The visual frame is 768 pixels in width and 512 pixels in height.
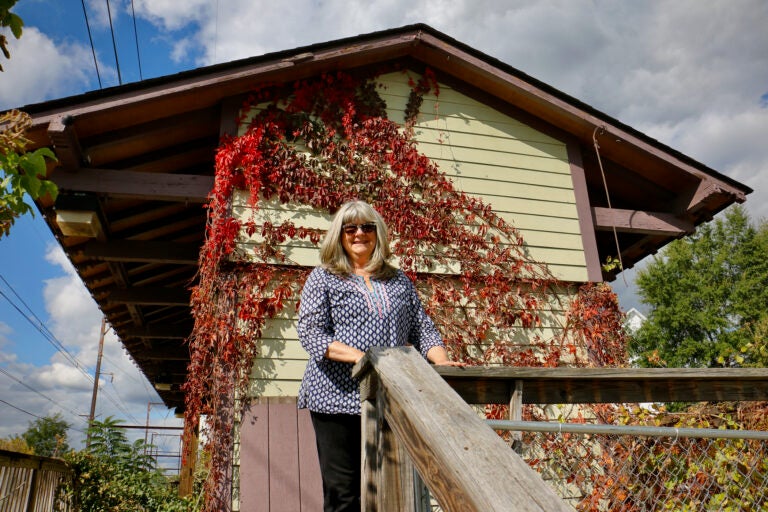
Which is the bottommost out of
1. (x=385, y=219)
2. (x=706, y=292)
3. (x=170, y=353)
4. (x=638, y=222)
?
(x=385, y=219)

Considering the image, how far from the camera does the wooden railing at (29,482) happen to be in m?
4.82

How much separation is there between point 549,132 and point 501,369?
4932 mm

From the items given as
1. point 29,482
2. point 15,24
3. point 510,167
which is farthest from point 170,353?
point 15,24

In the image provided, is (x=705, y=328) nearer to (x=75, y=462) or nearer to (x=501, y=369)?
(x=75, y=462)

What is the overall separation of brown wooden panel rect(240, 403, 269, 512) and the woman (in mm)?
2067

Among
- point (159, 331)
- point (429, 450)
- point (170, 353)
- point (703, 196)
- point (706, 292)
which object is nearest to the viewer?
point (429, 450)

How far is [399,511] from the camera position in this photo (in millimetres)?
1508

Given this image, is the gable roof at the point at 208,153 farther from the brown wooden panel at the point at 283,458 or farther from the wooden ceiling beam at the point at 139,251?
the brown wooden panel at the point at 283,458

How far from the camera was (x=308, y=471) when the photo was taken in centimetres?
429

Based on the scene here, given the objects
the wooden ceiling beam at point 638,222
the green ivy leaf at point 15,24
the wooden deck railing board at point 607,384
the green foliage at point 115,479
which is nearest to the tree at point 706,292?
the wooden ceiling beam at point 638,222

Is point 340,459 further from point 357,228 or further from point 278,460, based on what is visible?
point 278,460

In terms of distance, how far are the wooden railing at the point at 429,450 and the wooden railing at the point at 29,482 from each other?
429 cm

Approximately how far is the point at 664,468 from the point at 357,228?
221cm

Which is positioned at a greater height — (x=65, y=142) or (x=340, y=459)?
(x=65, y=142)
